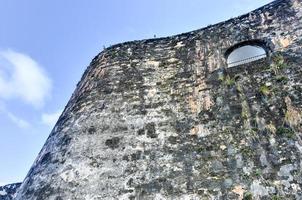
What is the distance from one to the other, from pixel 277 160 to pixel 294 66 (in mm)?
2138

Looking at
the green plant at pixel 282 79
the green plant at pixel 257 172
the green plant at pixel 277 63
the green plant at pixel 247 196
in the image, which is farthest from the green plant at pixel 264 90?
the green plant at pixel 247 196

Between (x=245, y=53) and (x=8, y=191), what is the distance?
10.4 m

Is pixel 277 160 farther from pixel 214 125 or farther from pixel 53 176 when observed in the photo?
pixel 53 176

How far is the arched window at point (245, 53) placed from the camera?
24.4ft

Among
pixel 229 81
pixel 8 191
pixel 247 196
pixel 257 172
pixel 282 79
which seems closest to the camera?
pixel 247 196

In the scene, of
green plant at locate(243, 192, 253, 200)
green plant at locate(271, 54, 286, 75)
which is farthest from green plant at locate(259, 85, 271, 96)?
green plant at locate(243, 192, 253, 200)

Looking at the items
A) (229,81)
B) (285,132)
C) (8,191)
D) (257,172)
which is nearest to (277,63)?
(229,81)

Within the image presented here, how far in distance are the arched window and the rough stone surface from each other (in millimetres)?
9651

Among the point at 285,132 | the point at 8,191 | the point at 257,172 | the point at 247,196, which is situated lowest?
the point at 247,196

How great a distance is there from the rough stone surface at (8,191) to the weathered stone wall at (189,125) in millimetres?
6637

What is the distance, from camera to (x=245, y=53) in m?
7.61

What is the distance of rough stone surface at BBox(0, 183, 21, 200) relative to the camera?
1286cm

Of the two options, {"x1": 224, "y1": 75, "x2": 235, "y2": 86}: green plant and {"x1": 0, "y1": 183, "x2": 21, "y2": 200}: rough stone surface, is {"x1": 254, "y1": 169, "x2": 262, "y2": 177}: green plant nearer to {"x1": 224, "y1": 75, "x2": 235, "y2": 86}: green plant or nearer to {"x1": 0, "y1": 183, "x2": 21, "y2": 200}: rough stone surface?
{"x1": 224, "y1": 75, "x2": 235, "y2": 86}: green plant

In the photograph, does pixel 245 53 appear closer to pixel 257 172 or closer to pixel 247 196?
pixel 257 172
